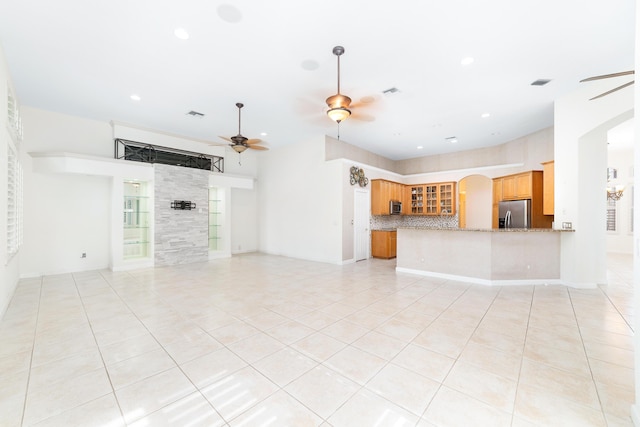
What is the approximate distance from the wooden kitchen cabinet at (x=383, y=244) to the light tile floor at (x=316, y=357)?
341cm

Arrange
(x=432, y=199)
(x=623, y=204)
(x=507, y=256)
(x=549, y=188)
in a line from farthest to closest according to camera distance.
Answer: (x=432, y=199) < (x=623, y=204) < (x=549, y=188) < (x=507, y=256)

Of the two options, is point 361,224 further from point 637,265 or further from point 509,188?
point 637,265

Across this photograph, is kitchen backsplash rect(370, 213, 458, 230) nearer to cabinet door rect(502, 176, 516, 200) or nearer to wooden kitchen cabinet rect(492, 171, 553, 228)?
cabinet door rect(502, 176, 516, 200)

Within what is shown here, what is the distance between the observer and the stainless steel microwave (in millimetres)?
8734

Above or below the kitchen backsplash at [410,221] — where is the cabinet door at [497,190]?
above

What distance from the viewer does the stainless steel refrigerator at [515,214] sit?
6.44m

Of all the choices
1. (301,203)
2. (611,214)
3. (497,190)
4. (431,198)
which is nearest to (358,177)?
(301,203)

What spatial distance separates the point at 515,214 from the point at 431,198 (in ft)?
9.29

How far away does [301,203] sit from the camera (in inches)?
314

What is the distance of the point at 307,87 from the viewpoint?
14.9 ft

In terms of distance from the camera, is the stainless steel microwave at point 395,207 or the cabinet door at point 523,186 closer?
the cabinet door at point 523,186

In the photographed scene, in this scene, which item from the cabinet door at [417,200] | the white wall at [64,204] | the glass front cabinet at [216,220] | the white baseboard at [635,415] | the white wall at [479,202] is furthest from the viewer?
the white wall at [479,202]

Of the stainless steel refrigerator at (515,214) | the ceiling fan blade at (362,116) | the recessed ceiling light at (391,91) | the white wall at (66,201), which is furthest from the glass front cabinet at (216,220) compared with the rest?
the stainless steel refrigerator at (515,214)

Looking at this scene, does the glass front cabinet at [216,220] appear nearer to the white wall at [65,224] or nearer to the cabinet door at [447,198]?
the white wall at [65,224]
